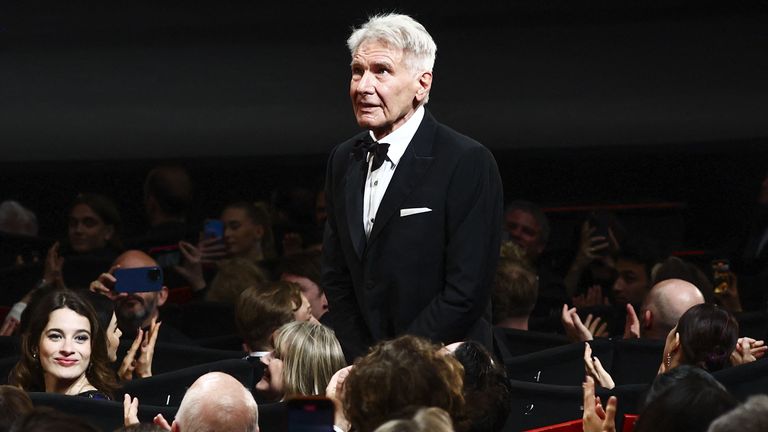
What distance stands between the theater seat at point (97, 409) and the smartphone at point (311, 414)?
1104 millimetres

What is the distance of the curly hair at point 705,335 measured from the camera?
3.96m

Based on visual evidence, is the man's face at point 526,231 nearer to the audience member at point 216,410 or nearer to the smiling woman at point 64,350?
the smiling woman at point 64,350

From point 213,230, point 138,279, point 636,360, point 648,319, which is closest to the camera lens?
point 636,360

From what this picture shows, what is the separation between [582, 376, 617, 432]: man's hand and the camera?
3086 mm

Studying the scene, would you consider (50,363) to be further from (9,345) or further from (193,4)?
(193,4)

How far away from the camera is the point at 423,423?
2521 mm

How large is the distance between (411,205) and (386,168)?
4.1 inches

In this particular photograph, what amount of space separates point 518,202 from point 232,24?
3.23 m

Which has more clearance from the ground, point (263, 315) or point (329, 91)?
point (329, 91)

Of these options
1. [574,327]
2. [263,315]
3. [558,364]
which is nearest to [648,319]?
[574,327]

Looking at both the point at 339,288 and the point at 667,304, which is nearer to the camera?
the point at 339,288

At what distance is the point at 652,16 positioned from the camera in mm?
8883

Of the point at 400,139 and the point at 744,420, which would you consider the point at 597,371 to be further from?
the point at 744,420

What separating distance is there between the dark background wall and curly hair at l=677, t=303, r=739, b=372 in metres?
4.31
